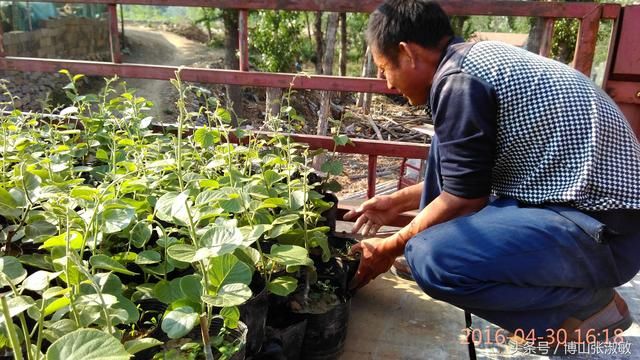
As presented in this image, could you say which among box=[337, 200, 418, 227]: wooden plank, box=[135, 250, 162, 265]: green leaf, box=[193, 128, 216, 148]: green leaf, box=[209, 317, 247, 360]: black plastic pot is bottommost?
box=[337, 200, 418, 227]: wooden plank

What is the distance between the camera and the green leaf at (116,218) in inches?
55.0

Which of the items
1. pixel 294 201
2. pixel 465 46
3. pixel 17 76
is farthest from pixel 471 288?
pixel 17 76

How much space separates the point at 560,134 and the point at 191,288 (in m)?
1.19

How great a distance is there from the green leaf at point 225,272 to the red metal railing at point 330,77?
135cm

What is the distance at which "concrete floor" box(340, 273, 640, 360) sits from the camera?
75.5 inches

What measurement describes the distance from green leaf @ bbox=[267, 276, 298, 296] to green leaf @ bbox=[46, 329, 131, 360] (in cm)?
74

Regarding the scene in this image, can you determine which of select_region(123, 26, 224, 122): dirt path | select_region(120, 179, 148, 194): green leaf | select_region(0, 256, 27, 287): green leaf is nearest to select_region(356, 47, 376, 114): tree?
select_region(123, 26, 224, 122): dirt path

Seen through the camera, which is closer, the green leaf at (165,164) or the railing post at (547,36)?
the green leaf at (165,164)

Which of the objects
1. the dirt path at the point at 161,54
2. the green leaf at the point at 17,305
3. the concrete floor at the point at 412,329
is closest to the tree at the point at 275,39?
the dirt path at the point at 161,54

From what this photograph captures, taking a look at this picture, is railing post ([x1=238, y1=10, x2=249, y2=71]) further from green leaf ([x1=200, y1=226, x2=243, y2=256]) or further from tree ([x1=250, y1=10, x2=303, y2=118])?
tree ([x1=250, y1=10, x2=303, y2=118])

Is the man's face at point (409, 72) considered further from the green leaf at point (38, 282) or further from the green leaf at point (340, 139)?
the green leaf at point (38, 282)

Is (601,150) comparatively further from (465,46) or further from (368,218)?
(368,218)

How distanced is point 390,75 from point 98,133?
1378 millimetres

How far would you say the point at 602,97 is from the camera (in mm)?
1799
